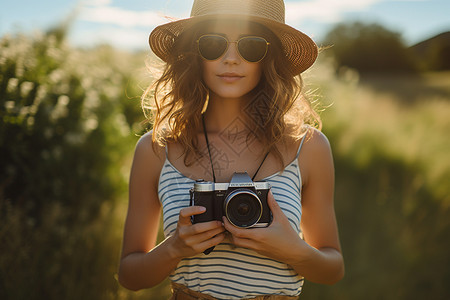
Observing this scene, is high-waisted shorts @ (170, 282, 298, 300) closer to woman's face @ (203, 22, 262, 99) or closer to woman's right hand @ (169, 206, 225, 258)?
woman's right hand @ (169, 206, 225, 258)

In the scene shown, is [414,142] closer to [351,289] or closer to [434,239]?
[434,239]

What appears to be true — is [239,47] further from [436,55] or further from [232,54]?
[436,55]

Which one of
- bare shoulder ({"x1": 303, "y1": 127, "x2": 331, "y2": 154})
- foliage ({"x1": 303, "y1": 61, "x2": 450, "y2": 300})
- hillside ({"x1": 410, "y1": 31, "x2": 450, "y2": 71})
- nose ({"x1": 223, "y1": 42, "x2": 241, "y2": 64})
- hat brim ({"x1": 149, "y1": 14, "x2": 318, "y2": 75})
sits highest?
hillside ({"x1": 410, "y1": 31, "x2": 450, "y2": 71})

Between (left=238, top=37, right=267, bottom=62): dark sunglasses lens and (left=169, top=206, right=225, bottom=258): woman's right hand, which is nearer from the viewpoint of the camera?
(left=169, top=206, right=225, bottom=258): woman's right hand

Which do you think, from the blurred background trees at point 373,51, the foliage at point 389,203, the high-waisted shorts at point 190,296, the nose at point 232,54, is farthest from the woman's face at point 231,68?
the blurred background trees at point 373,51

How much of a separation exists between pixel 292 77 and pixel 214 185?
86 centimetres

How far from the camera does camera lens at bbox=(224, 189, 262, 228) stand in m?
1.45

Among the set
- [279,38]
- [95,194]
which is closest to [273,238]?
[279,38]

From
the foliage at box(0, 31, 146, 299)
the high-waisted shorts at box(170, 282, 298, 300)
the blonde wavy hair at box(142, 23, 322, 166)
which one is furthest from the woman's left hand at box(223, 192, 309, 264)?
the foliage at box(0, 31, 146, 299)

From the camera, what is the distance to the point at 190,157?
1840 millimetres

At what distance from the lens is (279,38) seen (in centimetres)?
194

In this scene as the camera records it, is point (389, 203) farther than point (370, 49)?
No

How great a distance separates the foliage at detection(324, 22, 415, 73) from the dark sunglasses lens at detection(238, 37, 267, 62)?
30.4 m

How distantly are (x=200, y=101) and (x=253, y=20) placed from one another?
518 millimetres
